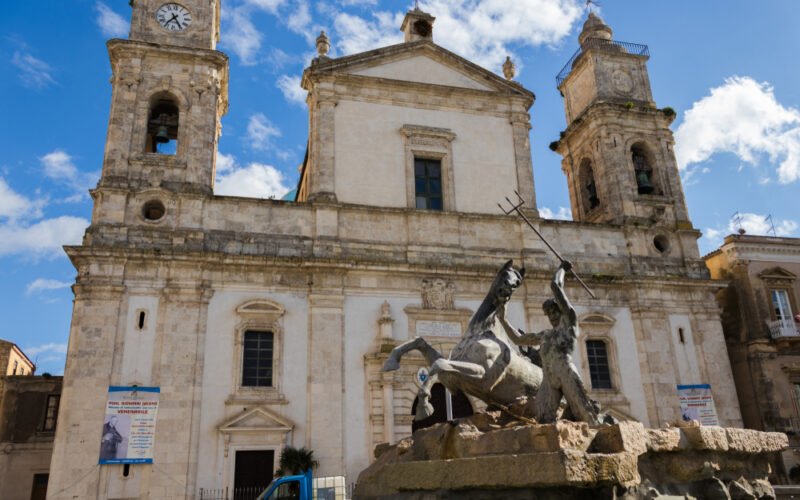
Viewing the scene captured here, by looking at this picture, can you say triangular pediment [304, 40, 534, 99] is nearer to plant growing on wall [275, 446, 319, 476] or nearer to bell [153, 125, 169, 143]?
bell [153, 125, 169, 143]

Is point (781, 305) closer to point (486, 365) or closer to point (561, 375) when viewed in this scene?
point (486, 365)

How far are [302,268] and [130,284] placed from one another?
4.06m

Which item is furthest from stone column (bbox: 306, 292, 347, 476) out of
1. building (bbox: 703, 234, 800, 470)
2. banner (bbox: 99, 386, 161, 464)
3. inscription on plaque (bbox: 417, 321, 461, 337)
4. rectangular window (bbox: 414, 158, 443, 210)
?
building (bbox: 703, 234, 800, 470)

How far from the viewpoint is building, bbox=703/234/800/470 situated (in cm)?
2019

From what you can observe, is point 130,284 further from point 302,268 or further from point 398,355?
point 398,355

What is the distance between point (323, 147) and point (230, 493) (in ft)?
30.1

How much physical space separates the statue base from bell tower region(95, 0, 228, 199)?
12.7m

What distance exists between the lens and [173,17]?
19.3 metres

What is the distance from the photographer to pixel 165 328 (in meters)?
15.8

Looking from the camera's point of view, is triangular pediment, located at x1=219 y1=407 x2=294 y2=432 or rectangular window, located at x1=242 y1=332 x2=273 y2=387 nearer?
triangular pediment, located at x1=219 y1=407 x2=294 y2=432

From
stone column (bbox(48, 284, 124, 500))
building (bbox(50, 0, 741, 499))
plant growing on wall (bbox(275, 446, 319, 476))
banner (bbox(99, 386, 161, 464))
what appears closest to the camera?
stone column (bbox(48, 284, 124, 500))

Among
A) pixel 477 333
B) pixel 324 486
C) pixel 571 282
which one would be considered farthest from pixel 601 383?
pixel 477 333

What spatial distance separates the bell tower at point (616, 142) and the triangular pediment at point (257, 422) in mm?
11908

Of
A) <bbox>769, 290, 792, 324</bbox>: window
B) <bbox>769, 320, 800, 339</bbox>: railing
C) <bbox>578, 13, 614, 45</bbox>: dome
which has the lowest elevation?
<bbox>769, 320, 800, 339</bbox>: railing
